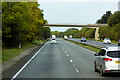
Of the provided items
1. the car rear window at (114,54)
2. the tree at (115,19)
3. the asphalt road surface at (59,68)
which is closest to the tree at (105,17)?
the tree at (115,19)

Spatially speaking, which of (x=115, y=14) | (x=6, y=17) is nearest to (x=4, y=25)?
(x=6, y=17)

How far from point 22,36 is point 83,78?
1404 inches

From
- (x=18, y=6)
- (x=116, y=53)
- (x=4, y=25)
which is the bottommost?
(x=116, y=53)

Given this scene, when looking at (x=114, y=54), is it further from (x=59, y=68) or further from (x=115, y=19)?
(x=115, y=19)

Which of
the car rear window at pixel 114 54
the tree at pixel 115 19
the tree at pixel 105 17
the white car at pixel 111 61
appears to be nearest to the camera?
the white car at pixel 111 61

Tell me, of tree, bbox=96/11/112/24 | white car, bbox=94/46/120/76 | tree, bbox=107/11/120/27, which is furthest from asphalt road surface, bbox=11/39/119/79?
tree, bbox=96/11/112/24

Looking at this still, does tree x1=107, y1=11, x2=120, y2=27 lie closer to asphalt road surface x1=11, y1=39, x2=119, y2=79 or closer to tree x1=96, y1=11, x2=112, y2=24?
tree x1=96, y1=11, x2=112, y2=24

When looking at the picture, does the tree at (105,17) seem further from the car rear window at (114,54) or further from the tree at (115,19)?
the car rear window at (114,54)

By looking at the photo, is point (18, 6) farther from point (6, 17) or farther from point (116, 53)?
point (116, 53)

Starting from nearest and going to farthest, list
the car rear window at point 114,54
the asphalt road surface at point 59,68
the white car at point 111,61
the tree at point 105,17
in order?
the white car at point 111,61, the car rear window at point 114,54, the asphalt road surface at point 59,68, the tree at point 105,17

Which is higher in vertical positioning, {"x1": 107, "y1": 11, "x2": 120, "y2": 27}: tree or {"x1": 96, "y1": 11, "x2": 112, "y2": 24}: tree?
{"x1": 96, "y1": 11, "x2": 112, "y2": 24}: tree

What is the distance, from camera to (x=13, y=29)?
149 feet

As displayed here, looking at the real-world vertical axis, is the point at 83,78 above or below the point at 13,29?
below

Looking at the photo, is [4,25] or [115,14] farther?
[115,14]
